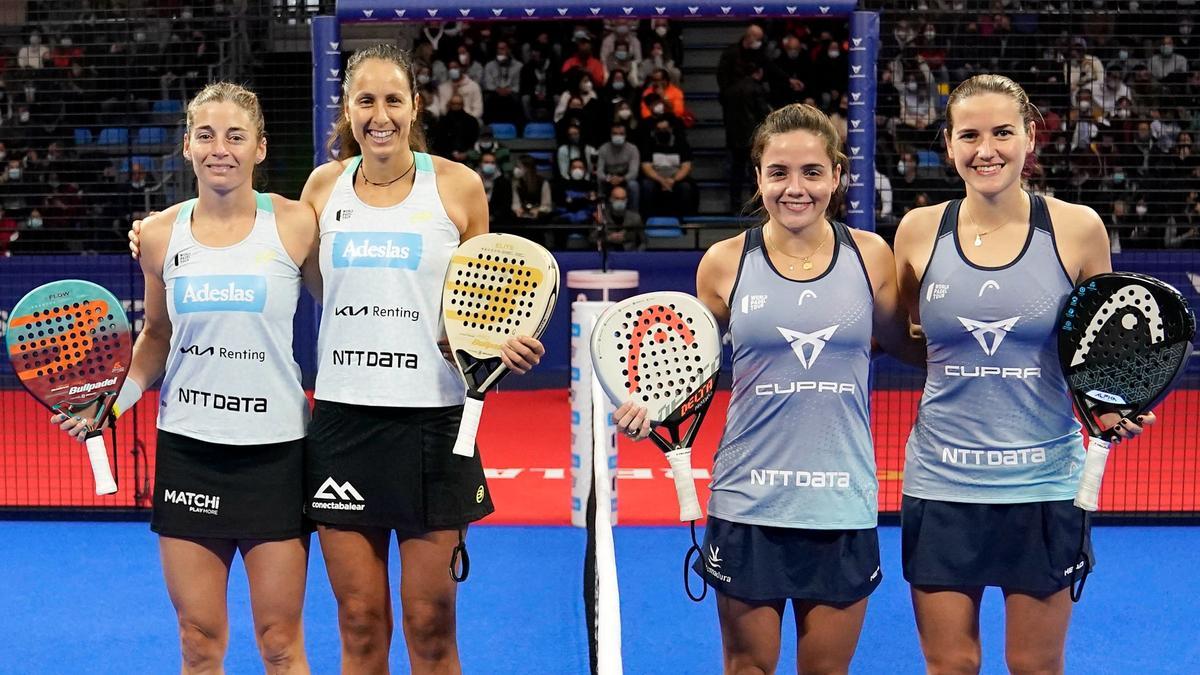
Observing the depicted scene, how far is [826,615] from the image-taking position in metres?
3.27

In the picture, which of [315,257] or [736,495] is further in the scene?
[315,257]

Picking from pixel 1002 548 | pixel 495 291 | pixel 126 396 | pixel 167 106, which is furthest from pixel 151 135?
pixel 1002 548

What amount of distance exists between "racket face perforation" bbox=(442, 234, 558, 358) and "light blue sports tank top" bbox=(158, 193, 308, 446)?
477 millimetres

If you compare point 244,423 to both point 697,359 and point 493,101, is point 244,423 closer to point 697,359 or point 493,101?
point 697,359

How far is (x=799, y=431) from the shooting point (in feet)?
10.7

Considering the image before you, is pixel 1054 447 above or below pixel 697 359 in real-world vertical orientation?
below

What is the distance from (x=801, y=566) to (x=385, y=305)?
4.23ft

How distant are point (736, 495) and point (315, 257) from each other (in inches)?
53.5

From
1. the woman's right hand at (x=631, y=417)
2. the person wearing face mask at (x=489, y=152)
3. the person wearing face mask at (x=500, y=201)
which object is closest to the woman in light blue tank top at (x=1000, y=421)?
the woman's right hand at (x=631, y=417)

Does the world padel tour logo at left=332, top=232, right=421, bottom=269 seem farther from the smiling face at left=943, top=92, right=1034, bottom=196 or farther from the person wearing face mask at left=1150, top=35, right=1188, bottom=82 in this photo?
the person wearing face mask at left=1150, top=35, right=1188, bottom=82

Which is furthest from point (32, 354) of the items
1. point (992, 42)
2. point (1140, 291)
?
point (992, 42)

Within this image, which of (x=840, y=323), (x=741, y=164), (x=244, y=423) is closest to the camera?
(x=840, y=323)

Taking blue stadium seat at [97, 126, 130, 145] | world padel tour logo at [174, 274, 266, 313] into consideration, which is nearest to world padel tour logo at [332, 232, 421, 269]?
world padel tour logo at [174, 274, 266, 313]

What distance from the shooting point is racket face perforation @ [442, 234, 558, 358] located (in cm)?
348
